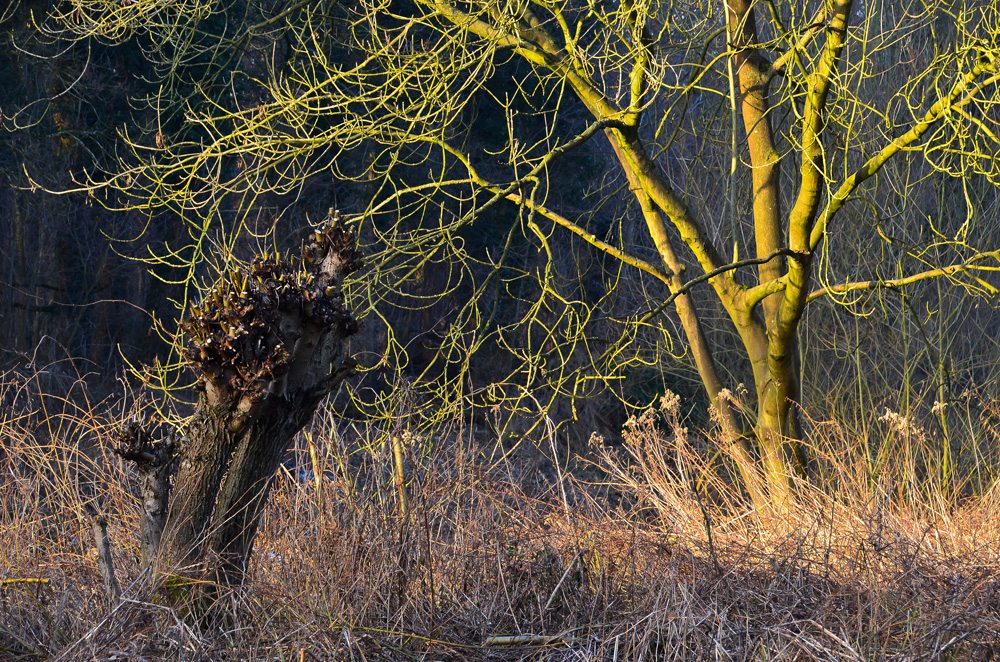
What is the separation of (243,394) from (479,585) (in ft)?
4.02

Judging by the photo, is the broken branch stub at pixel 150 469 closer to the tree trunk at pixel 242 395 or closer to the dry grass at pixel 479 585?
the tree trunk at pixel 242 395

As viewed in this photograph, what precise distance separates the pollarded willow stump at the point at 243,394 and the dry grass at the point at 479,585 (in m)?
0.21

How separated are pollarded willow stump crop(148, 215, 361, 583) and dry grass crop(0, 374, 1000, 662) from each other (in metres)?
0.21

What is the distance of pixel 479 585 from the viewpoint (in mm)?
3215

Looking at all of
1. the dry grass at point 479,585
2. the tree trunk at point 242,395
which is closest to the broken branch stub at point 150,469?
the tree trunk at point 242,395

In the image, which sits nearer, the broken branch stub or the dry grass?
the broken branch stub

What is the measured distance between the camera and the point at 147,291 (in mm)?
12016

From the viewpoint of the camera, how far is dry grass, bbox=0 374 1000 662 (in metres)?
2.67

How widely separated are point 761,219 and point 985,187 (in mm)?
3933

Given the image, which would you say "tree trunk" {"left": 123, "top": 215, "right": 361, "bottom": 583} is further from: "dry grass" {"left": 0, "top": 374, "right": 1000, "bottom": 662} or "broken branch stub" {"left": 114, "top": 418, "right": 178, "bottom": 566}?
"dry grass" {"left": 0, "top": 374, "right": 1000, "bottom": 662}

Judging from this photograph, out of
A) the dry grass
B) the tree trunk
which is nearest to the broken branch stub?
the tree trunk

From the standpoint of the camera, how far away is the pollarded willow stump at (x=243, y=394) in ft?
8.50

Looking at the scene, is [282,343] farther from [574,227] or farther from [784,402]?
[784,402]

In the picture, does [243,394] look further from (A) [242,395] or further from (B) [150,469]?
(B) [150,469]
